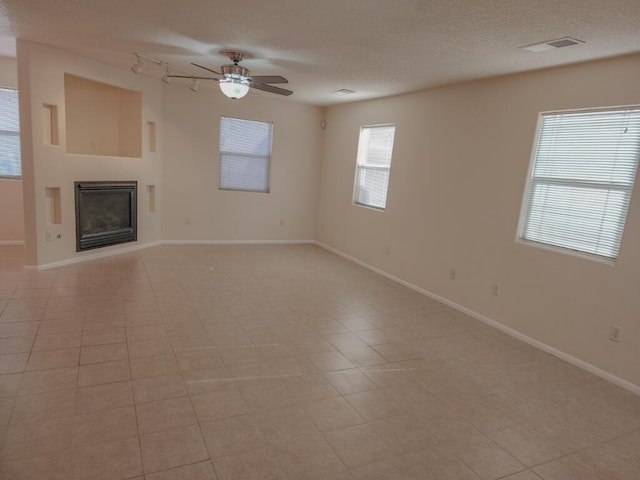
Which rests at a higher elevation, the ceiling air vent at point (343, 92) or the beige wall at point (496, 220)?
the ceiling air vent at point (343, 92)

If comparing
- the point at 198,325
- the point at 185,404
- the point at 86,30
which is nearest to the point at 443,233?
the point at 198,325

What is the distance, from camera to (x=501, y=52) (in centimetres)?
323

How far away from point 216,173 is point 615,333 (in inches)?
220

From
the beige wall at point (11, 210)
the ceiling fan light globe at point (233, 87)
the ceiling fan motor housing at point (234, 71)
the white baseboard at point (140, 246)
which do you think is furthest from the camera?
the beige wall at point (11, 210)

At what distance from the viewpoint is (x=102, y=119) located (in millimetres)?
5785

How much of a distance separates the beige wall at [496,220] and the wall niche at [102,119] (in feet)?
11.0

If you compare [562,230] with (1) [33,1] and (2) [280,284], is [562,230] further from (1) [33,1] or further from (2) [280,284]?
(1) [33,1]

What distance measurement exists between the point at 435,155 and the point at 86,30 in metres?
3.79

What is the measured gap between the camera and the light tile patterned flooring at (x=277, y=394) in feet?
6.52

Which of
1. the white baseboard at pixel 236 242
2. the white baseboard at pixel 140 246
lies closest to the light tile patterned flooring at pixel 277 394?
the white baseboard at pixel 140 246

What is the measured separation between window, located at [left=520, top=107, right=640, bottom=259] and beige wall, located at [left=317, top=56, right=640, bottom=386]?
0.11 metres

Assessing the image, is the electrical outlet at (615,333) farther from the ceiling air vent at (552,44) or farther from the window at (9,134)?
the window at (9,134)

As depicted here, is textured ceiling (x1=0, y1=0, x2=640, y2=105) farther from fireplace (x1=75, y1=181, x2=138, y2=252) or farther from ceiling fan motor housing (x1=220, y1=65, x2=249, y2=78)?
fireplace (x1=75, y1=181, x2=138, y2=252)

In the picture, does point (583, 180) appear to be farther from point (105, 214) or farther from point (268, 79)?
point (105, 214)
